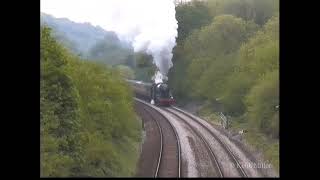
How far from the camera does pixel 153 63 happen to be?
49.7 meters

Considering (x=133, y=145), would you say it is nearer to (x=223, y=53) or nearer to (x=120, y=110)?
(x=120, y=110)

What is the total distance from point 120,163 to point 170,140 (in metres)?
7.07

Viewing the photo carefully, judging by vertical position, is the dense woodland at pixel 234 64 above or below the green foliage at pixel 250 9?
below

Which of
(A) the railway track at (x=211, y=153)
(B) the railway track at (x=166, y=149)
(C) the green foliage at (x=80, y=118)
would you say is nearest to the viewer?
(C) the green foliage at (x=80, y=118)

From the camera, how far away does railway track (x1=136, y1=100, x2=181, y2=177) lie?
2147cm

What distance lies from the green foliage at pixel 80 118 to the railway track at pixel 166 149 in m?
1.31

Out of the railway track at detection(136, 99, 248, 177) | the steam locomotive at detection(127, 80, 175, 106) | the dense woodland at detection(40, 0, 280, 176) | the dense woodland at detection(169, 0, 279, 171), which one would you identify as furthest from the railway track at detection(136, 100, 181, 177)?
the dense woodland at detection(169, 0, 279, 171)

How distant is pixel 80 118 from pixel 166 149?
298 inches

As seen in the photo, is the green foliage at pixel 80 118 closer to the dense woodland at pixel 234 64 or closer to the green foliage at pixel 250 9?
the dense woodland at pixel 234 64

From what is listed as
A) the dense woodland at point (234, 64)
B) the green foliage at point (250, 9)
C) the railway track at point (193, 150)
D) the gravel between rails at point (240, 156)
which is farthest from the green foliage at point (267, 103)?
the green foliage at point (250, 9)

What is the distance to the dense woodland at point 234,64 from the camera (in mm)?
28516

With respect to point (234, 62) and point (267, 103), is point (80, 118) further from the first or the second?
point (234, 62)
